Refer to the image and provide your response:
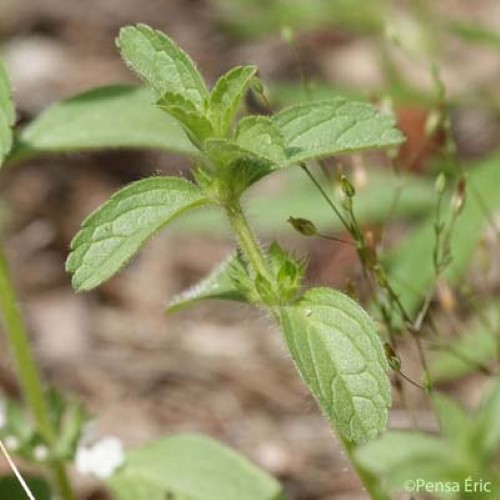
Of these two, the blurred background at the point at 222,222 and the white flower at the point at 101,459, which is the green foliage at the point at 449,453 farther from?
the white flower at the point at 101,459

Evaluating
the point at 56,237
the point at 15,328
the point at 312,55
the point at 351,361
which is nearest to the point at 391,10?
the point at 312,55

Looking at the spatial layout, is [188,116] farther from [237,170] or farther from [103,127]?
[103,127]

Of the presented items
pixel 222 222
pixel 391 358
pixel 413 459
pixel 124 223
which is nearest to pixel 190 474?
pixel 391 358

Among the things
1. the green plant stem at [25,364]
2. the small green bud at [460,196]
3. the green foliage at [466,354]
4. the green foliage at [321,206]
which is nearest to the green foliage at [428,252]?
the green foliage at [466,354]

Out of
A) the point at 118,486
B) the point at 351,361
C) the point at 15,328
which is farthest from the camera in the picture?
the point at 118,486

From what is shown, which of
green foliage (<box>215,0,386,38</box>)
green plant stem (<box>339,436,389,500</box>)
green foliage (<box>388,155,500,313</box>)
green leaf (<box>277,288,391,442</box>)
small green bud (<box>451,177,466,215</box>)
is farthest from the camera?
green foliage (<box>215,0,386,38</box>)

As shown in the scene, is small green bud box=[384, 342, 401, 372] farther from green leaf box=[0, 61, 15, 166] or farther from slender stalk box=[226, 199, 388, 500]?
green leaf box=[0, 61, 15, 166]

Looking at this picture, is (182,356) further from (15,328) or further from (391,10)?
(391,10)

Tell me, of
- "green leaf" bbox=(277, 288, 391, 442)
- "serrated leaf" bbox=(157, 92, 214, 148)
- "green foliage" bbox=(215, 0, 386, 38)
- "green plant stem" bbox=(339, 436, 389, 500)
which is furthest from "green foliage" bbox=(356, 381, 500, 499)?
"green foliage" bbox=(215, 0, 386, 38)
